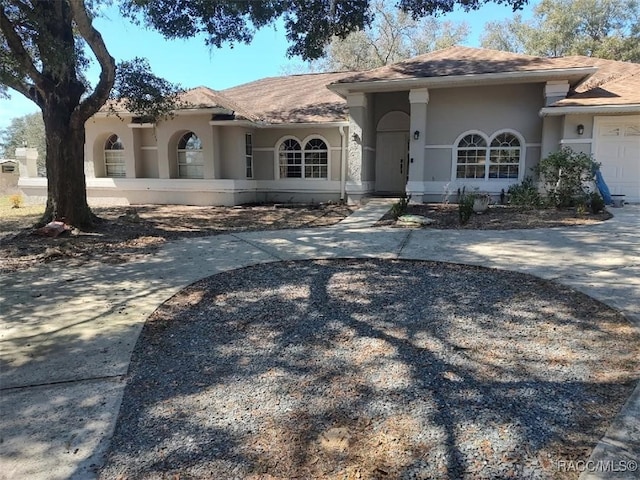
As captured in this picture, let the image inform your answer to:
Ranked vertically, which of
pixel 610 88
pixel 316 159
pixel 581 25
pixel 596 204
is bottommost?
pixel 596 204

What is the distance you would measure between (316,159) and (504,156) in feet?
21.3

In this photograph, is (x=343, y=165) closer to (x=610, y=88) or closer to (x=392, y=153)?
(x=392, y=153)

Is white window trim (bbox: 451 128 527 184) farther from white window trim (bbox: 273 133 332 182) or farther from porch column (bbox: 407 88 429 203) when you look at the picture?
white window trim (bbox: 273 133 332 182)

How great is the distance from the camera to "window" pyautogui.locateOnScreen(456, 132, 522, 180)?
14.0m

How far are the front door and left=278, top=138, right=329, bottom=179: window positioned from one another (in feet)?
7.31

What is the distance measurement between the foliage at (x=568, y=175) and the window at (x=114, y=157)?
49.3 feet

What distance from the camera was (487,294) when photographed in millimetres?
4965

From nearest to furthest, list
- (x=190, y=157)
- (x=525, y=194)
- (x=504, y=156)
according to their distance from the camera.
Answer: (x=525, y=194)
(x=504, y=156)
(x=190, y=157)

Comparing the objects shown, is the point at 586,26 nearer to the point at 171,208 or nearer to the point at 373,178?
the point at 373,178

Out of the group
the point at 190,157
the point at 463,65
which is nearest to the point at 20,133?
the point at 190,157

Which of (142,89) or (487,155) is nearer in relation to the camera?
(142,89)

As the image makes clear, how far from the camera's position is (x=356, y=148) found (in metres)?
15.0

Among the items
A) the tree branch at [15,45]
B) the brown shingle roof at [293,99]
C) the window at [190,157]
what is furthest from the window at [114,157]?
the tree branch at [15,45]

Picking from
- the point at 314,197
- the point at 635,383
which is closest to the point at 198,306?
the point at 635,383
